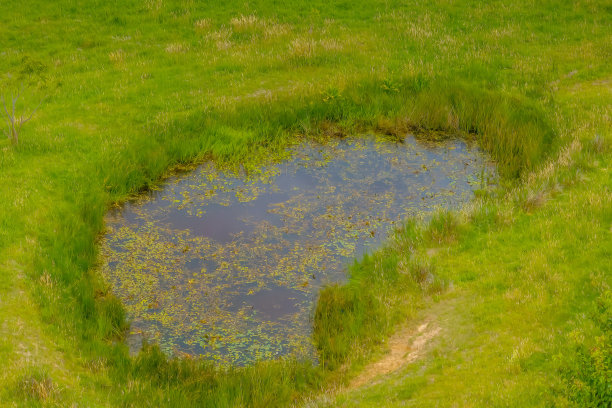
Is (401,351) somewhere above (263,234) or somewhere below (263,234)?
below

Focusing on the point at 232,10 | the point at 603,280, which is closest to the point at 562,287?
the point at 603,280

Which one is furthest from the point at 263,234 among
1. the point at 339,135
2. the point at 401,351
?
the point at 339,135

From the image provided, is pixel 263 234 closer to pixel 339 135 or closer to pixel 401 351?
pixel 401 351

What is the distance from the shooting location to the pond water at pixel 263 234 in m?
12.1

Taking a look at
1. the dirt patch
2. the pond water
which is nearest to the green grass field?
the dirt patch

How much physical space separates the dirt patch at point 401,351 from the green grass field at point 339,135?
19 centimetres

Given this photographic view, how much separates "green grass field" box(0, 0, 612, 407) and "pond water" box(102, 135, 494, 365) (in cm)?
54

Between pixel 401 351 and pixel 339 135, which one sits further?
pixel 339 135

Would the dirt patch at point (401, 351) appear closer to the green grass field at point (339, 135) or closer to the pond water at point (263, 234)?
the green grass field at point (339, 135)

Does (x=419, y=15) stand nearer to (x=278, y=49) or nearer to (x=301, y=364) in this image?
(x=278, y=49)

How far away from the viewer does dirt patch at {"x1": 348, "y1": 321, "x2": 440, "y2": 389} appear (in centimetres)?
1057

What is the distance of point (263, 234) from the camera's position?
14711mm

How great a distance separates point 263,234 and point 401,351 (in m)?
4.84

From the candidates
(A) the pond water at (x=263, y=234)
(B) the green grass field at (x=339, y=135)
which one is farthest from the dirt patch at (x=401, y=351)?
(A) the pond water at (x=263, y=234)
